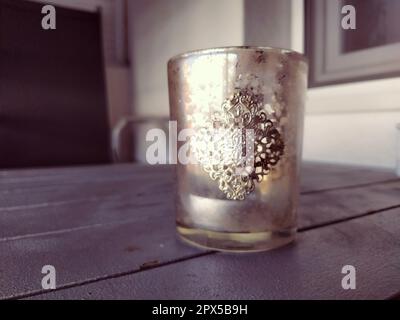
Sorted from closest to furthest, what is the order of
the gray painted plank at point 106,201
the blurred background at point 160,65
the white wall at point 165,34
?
the gray painted plank at point 106,201
the blurred background at point 160,65
the white wall at point 165,34

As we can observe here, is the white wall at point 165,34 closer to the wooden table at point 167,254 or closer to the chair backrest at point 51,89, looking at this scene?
the chair backrest at point 51,89

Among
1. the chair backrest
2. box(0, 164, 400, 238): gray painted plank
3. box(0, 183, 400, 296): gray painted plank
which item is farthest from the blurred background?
box(0, 183, 400, 296): gray painted plank

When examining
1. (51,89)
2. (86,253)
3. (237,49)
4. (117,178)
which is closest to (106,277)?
(86,253)

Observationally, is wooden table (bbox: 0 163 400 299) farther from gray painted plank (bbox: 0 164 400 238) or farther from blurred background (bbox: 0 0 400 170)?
blurred background (bbox: 0 0 400 170)

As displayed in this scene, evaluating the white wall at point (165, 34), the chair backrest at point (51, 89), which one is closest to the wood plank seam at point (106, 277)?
the white wall at point (165, 34)

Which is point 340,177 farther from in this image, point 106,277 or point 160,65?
point 160,65

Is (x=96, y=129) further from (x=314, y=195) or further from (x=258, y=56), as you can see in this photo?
(x=258, y=56)

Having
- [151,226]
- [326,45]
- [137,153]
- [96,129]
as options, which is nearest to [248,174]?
[151,226]
